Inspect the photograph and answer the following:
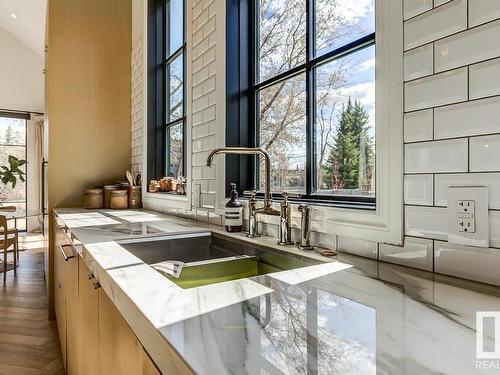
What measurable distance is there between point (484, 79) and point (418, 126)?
→ 175 millimetres

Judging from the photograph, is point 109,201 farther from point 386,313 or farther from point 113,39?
point 386,313

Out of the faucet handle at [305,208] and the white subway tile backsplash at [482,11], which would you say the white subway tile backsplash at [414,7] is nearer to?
the white subway tile backsplash at [482,11]

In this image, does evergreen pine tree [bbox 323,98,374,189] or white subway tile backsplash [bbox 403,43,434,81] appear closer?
white subway tile backsplash [bbox 403,43,434,81]

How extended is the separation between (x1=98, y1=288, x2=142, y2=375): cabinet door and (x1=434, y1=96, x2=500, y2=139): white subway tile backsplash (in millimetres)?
850

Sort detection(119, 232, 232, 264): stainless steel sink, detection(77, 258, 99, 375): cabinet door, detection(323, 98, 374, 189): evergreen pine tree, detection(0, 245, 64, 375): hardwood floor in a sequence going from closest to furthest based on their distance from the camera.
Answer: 1. detection(77, 258, 99, 375): cabinet door
2. detection(323, 98, 374, 189): evergreen pine tree
3. detection(119, 232, 232, 264): stainless steel sink
4. detection(0, 245, 64, 375): hardwood floor

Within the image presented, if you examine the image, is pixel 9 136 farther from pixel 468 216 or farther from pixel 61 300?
pixel 468 216

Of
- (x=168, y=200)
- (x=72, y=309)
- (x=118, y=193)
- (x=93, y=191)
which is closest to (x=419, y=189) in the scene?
(x=72, y=309)

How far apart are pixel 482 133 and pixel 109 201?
2.91 meters

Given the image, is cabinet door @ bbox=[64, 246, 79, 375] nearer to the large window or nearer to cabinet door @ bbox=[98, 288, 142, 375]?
cabinet door @ bbox=[98, 288, 142, 375]

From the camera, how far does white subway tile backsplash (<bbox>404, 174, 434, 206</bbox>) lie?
873 mm

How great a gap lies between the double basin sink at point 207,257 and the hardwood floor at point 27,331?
4.19ft

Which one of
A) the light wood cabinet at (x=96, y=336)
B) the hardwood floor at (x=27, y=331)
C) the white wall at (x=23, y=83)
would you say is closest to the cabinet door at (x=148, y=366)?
the light wood cabinet at (x=96, y=336)

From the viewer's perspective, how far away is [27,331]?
267cm

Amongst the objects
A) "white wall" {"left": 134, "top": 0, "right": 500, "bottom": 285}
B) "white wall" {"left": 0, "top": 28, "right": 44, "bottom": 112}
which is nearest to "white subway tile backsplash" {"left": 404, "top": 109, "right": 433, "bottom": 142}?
"white wall" {"left": 134, "top": 0, "right": 500, "bottom": 285}
